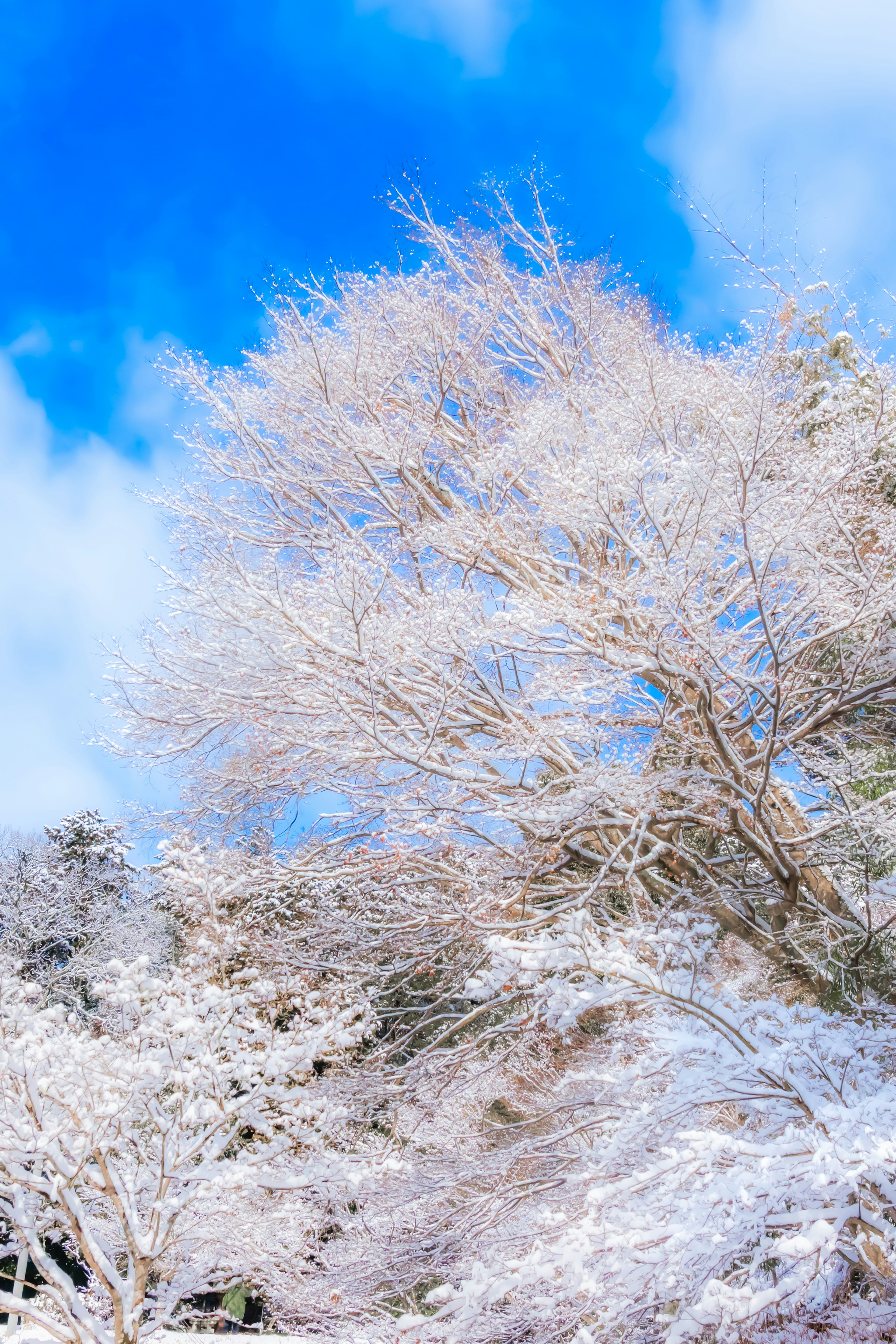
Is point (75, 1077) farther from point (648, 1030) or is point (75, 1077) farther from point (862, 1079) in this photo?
point (862, 1079)

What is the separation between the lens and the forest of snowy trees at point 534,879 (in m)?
3.41

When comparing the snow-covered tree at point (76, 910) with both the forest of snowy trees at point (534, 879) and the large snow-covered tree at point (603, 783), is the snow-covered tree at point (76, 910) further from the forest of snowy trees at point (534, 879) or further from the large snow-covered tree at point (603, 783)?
the large snow-covered tree at point (603, 783)

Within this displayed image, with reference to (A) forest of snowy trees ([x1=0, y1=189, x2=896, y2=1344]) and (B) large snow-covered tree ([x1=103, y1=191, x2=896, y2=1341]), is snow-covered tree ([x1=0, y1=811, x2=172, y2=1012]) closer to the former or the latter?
(A) forest of snowy trees ([x1=0, y1=189, x2=896, y2=1344])

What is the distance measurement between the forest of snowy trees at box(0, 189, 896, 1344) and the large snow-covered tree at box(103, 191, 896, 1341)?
40 mm

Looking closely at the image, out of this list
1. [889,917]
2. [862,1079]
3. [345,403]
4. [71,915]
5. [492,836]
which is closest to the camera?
[862,1079]

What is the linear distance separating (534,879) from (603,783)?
5.09 ft

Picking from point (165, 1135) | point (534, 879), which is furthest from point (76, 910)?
point (534, 879)

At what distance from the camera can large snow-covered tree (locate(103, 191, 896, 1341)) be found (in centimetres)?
324

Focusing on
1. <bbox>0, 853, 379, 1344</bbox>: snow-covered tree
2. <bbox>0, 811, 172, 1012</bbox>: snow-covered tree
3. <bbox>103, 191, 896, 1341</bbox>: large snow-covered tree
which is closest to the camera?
<bbox>103, 191, 896, 1341</bbox>: large snow-covered tree

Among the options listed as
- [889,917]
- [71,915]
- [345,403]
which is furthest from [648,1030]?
[71,915]

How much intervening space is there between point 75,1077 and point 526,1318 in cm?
399

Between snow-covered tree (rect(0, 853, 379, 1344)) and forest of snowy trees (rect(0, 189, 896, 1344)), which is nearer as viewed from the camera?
forest of snowy trees (rect(0, 189, 896, 1344))

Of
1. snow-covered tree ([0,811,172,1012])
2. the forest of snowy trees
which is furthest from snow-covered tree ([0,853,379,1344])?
snow-covered tree ([0,811,172,1012])

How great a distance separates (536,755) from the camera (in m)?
→ 5.81
